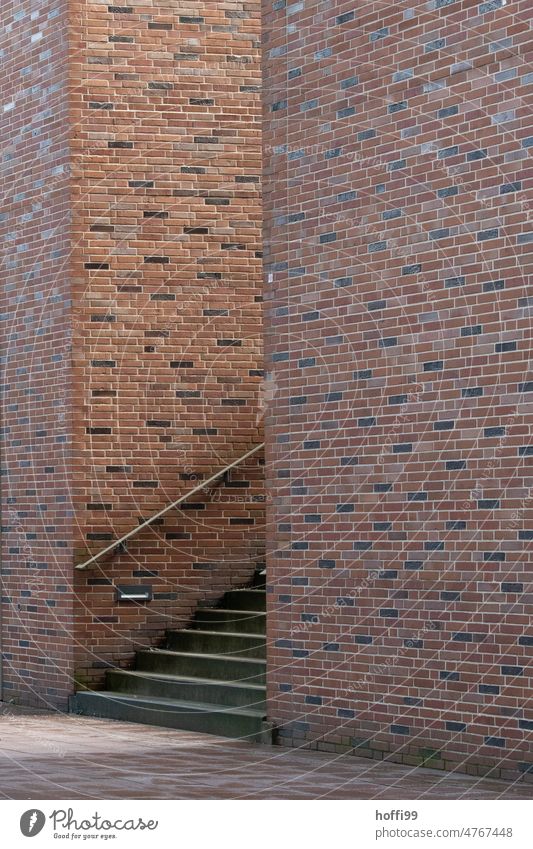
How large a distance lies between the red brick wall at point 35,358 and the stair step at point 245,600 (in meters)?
1.24

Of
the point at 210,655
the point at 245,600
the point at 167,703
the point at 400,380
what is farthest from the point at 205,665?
the point at 400,380

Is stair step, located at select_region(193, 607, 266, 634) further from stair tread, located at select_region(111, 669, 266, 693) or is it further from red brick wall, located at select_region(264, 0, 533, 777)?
red brick wall, located at select_region(264, 0, 533, 777)

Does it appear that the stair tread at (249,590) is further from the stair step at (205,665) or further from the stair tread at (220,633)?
the stair step at (205,665)

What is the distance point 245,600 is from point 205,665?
1047 mm

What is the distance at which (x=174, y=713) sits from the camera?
1059 centimetres

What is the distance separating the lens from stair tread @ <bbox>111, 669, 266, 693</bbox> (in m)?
10.2

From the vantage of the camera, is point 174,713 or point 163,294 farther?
point 163,294

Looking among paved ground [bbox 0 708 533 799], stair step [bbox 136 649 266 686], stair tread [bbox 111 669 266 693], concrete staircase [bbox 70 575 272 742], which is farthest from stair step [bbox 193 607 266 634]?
paved ground [bbox 0 708 533 799]

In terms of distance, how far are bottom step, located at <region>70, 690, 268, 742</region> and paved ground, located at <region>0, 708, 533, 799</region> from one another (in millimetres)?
124

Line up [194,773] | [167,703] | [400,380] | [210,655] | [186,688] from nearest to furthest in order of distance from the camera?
[194,773] → [400,380] → [167,703] → [186,688] → [210,655]

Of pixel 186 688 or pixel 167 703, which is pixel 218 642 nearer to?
pixel 186 688

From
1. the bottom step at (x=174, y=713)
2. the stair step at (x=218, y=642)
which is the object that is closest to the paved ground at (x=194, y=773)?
the bottom step at (x=174, y=713)

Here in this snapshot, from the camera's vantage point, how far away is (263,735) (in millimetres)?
9531

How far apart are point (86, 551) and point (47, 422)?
1.14 metres
